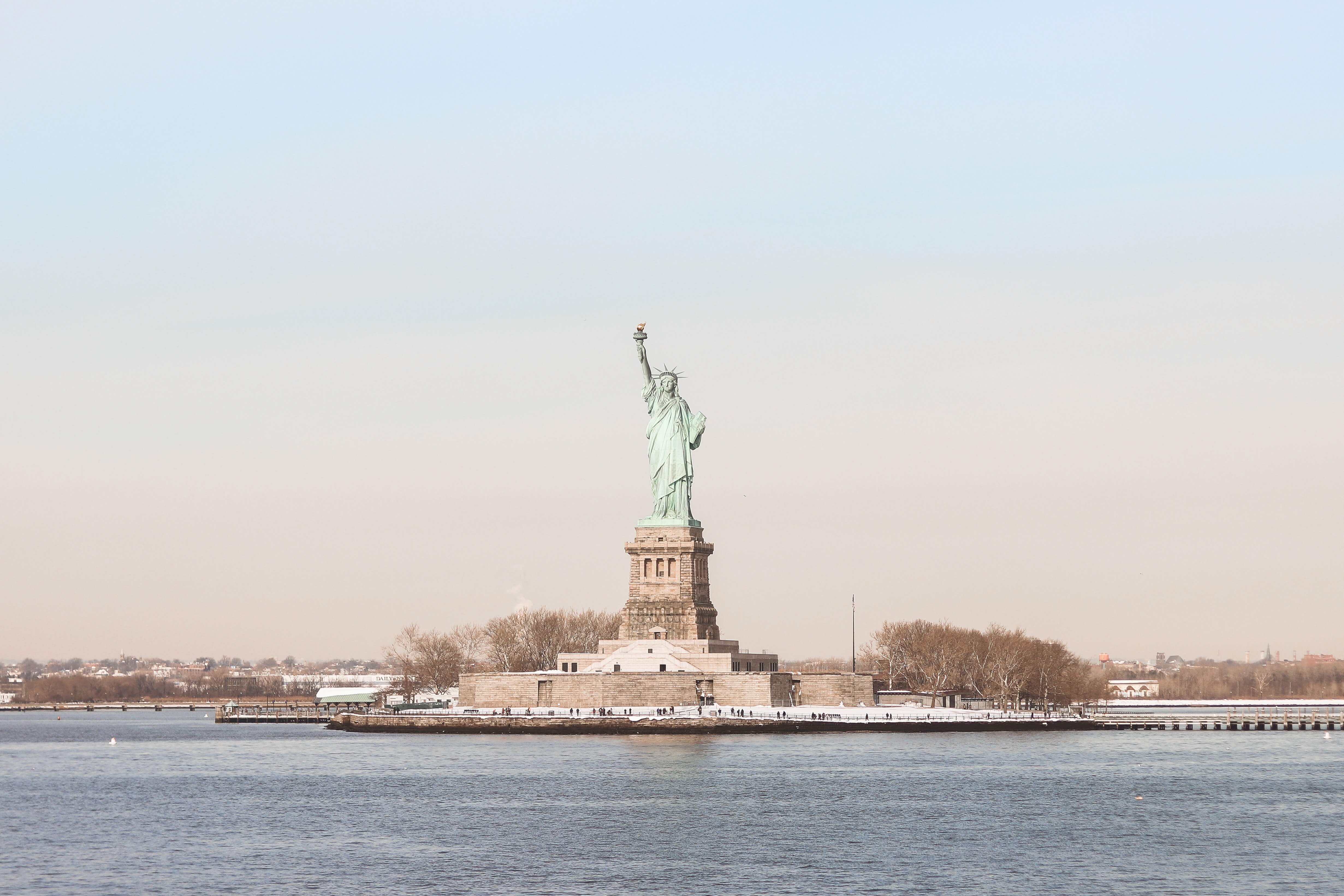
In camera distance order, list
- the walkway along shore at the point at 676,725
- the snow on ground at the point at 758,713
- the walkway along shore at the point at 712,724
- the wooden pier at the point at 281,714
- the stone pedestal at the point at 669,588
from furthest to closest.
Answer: the wooden pier at the point at 281,714 < the stone pedestal at the point at 669,588 < the snow on ground at the point at 758,713 < the walkway along shore at the point at 712,724 < the walkway along shore at the point at 676,725

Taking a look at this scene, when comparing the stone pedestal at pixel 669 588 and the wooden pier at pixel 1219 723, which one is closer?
the stone pedestal at pixel 669 588

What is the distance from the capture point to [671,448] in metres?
94.9

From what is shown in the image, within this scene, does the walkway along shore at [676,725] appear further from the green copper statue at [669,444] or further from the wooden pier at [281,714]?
the wooden pier at [281,714]

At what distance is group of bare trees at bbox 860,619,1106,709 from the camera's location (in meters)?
109

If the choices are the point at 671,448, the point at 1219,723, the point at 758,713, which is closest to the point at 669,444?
the point at 671,448

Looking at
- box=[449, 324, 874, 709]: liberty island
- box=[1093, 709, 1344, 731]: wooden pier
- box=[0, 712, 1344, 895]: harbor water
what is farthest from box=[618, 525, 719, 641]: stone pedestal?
box=[1093, 709, 1344, 731]: wooden pier

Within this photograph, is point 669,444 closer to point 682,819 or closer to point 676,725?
point 676,725

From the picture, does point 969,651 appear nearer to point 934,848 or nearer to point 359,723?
point 359,723

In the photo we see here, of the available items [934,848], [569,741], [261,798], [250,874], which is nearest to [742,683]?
[569,741]

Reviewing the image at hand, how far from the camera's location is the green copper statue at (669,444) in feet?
310

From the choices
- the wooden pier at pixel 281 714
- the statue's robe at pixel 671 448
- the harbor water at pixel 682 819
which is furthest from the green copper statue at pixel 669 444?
the wooden pier at pixel 281 714

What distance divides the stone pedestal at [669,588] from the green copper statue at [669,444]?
37.1 inches

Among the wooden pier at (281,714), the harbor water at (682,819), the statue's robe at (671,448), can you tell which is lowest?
the harbor water at (682,819)

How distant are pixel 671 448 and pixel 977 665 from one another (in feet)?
88.0
